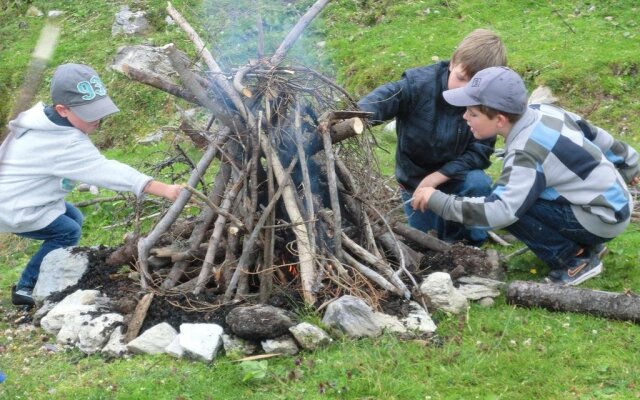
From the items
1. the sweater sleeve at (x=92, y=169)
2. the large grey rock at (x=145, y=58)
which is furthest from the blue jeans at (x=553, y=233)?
the large grey rock at (x=145, y=58)

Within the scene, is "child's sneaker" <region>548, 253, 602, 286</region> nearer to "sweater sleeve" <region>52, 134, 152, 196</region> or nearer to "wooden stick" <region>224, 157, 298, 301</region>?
"wooden stick" <region>224, 157, 298, 301</region>

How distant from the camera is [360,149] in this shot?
5.16 m

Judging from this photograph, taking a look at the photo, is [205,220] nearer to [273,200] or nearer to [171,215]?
[171,215]

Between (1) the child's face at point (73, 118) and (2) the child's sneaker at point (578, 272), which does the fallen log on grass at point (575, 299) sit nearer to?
(2) the child's sneaker at point (578, 272)

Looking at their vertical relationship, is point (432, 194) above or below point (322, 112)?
below

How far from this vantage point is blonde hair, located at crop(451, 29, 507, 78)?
5203mm

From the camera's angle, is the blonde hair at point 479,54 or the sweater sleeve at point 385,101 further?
the sweater sleeve at point 385,101

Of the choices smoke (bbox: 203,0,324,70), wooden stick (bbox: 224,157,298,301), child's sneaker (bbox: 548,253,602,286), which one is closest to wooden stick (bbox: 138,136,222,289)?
wooden stick (bbox: 224,157,298,301)

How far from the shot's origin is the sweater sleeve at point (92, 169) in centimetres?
478

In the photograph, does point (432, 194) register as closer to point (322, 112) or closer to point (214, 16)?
point (322, 112)

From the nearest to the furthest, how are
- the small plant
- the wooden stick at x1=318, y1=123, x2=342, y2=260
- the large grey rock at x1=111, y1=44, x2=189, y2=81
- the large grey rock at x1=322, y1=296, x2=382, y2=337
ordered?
the small plant → the large grey rock at x1=322, y1=296, x2=382, y2=337 → the wooden stick at x1=318, y1=123, x2=342, y2=260 → the large grey rock at x1=111, y1=44, x2=189, y2=81

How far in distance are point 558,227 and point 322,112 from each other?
1.61m

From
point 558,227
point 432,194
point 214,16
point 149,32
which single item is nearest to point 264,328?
point 432,194

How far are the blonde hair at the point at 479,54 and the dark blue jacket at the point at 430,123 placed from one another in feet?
1.21
